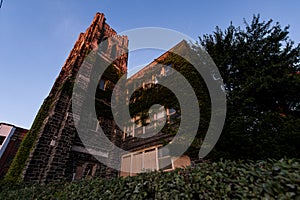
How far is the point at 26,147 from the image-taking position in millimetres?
8766

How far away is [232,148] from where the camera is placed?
17.0 feet

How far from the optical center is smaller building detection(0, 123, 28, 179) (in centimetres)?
1402

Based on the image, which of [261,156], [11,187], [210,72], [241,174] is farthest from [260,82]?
[11,187]

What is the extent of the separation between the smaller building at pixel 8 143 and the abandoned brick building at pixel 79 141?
26.6 ft

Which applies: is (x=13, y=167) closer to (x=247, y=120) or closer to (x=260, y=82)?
(x=247, y=120)

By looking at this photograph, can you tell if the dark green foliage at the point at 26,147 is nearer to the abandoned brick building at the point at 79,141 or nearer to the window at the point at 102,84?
the abandoned brick building at the point at 79,141

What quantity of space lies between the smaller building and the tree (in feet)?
58.0

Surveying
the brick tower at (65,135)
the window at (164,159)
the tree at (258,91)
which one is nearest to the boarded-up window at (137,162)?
the window at (164,159)

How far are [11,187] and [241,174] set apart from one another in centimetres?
906

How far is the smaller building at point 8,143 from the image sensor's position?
46.0ft

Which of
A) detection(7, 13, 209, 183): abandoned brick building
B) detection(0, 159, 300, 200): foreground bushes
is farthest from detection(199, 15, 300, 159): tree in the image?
detection(0, 159, 300, 200): foreground bushes

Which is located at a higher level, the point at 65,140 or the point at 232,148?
the point at 65,140

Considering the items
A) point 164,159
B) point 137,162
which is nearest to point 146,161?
point 137,162

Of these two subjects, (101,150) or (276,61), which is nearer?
(276,61)
